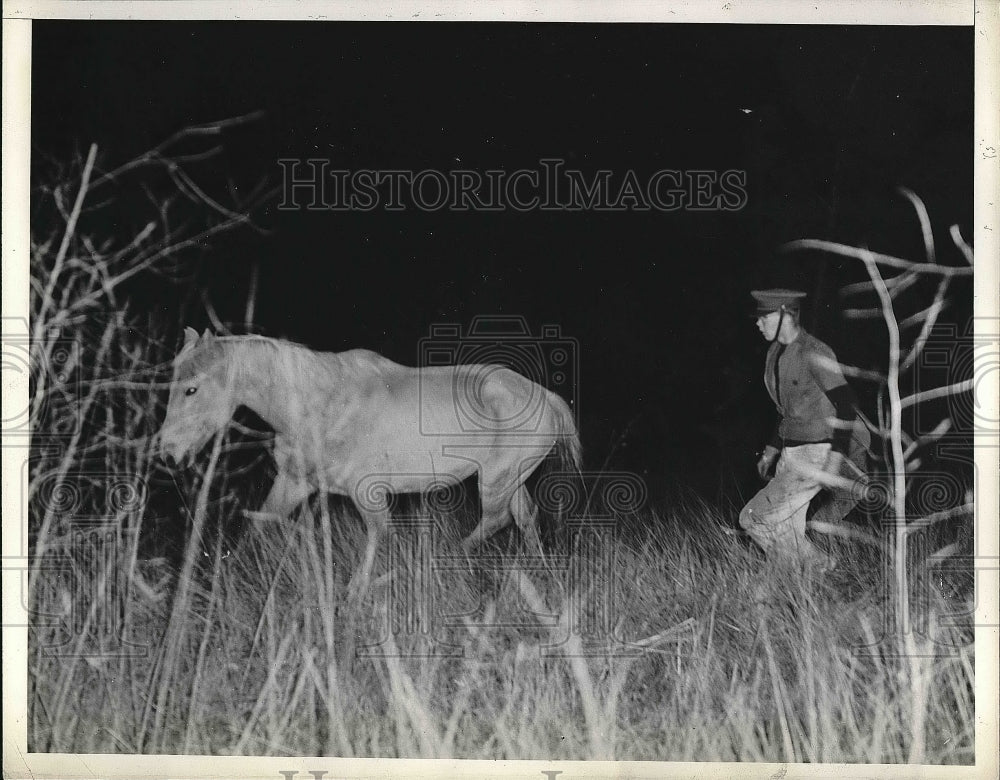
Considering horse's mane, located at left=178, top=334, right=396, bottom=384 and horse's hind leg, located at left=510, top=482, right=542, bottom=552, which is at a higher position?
horse's mane, located at left=178, top=334, right=396, bottom=384

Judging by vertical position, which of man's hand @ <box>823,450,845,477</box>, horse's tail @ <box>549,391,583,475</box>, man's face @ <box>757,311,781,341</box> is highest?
man's face @ <box>757,311,781,341</box>

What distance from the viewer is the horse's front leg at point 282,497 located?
2564 millimetres

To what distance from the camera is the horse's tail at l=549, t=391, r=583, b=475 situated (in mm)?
2541

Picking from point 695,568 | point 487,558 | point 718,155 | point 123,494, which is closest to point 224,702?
point 123,494

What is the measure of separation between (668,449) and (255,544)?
50.6 inches

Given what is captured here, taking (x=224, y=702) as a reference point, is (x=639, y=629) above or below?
above

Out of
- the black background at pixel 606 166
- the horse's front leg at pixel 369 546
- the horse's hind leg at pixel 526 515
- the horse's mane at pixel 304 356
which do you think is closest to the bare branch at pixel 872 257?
the black background at pixel 606 166

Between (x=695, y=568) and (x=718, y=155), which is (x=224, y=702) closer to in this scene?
(x=695, y=568)

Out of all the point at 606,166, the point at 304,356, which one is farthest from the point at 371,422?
the point at 606,166

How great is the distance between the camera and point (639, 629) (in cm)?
254

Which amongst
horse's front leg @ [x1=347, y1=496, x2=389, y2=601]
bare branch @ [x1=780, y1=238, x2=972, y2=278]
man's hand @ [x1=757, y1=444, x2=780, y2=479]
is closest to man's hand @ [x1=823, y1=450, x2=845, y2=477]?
man's hand @ [x1=757, y1=444, x2=780, y2=479]

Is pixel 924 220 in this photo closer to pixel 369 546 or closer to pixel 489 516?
pixel 489 516

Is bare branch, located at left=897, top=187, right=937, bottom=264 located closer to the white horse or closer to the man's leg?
the man's leg

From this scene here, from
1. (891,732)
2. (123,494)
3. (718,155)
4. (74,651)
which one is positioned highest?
(718,155)
